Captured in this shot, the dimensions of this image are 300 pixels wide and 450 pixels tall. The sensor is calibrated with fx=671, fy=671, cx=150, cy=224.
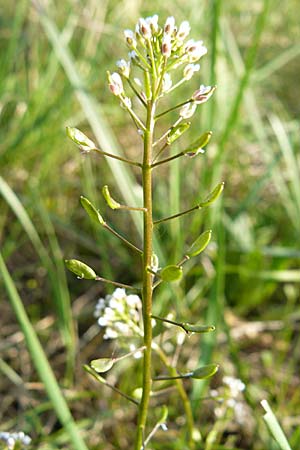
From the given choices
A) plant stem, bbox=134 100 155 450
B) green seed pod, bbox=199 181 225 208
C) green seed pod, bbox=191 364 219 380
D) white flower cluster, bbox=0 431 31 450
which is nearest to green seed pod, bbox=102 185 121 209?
plant stem, bbox=134 100 155 450

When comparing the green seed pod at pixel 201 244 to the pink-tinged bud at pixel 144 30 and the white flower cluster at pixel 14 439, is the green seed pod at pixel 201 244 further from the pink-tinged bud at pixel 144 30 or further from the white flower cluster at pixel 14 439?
the white flower cluster at pixel 14 439

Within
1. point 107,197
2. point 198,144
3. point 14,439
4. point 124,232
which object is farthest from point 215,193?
point 124,232

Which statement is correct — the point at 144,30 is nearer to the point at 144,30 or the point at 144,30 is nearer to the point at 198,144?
the point at 144,30

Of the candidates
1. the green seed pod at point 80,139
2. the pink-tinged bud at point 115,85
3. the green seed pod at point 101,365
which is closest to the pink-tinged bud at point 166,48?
the pink-tinged bud at point 115,85

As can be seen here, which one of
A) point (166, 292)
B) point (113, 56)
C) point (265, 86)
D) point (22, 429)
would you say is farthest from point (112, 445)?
point (265, 86)

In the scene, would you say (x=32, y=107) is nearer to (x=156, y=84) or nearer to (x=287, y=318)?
(x=287, y=318)
